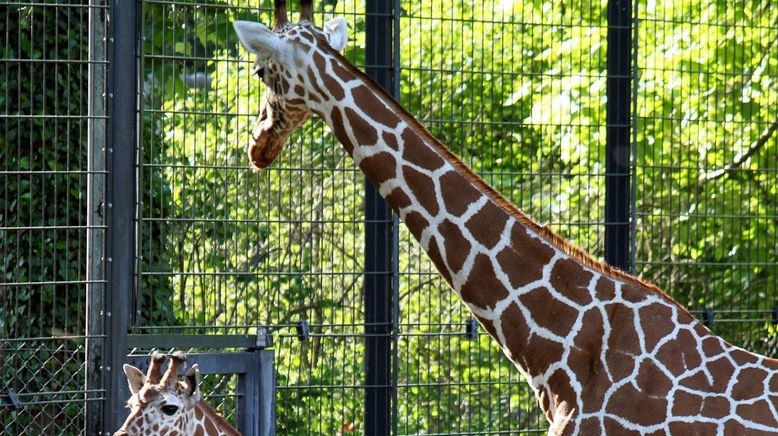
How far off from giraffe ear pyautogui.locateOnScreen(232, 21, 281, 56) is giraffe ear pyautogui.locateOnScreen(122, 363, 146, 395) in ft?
5.70

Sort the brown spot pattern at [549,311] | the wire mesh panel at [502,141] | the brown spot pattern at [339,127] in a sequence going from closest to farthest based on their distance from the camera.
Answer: the brown spot pattern at [549,311] < the brown spot pattern at [339,127] < the wire mesh panel at [502,141]

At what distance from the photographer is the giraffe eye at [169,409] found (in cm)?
535

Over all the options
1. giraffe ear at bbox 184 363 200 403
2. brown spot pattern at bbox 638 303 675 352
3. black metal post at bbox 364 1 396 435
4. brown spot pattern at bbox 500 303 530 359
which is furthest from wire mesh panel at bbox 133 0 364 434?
brown spot pattern at bbox 638 303 675 352

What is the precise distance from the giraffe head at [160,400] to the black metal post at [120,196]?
0.40 metres

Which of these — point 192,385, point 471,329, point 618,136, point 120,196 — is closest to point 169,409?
point 192,385

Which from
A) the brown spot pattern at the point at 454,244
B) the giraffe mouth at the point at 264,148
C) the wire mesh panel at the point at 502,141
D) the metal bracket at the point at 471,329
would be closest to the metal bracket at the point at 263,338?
the wire mesh panel at the point at 502,141

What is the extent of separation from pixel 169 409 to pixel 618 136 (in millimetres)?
3068

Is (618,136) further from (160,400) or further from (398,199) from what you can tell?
(160,400)

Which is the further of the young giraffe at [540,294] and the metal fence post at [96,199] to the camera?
the metal fence post at [96,199]

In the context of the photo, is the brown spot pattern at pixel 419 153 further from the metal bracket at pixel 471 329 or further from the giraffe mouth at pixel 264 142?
the metal bracket at pixel 471 329

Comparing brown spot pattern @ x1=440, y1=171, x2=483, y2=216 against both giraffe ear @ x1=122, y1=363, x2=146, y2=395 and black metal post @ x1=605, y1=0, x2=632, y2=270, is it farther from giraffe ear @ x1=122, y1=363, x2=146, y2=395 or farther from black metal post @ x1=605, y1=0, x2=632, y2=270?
black metal post @ x1=605, y1=0, x2=632, y2=270

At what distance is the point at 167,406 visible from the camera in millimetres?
5352

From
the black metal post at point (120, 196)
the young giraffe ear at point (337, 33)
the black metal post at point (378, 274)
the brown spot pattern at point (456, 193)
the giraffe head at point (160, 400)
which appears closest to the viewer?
the brown spot pattern at point (456, 193)

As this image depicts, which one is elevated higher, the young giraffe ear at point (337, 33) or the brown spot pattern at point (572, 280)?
the young giraffe ear at point (337, 33)
